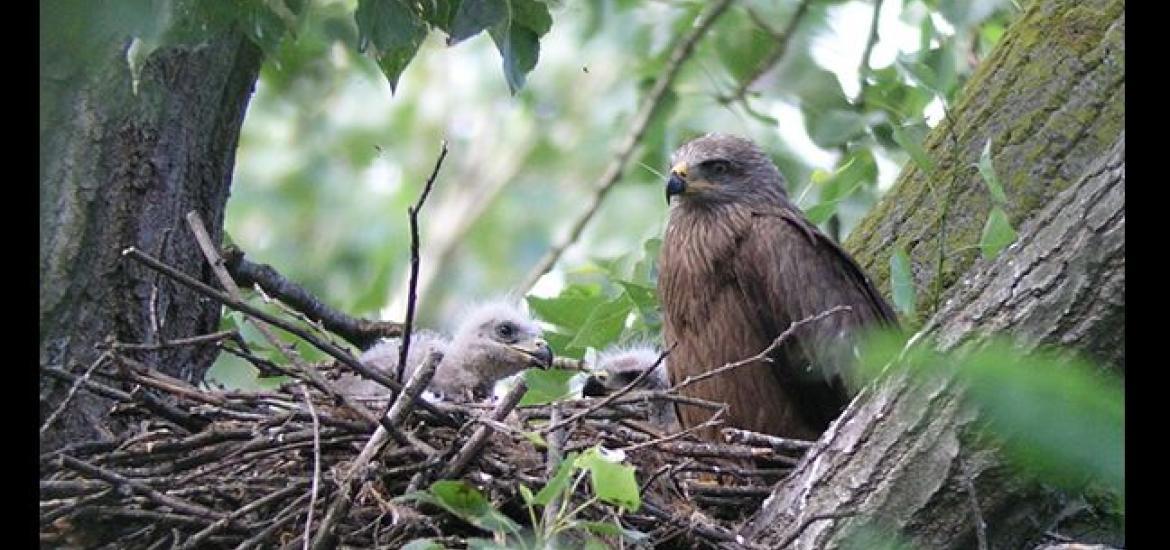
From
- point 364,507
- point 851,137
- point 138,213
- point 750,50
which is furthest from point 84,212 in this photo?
point 750,50

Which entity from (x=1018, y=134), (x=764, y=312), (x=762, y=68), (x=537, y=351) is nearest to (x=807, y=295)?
(x=764, y=312)

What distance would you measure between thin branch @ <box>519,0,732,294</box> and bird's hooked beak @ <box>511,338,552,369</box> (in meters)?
2.12

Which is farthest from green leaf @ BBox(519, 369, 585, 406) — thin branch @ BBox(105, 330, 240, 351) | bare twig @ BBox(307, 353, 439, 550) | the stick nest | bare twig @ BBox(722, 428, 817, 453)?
thin branch @ BBox(105, 330, 240, 351)

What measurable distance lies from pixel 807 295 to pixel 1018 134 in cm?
102

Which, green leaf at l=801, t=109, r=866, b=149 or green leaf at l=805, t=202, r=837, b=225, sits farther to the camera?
green leaf at l=801, t=109, r=866, b=149

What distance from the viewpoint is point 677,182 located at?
6.07m

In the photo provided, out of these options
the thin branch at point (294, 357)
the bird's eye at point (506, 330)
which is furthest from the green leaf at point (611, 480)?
the bird's eye at point (506, 330)

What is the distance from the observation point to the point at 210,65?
4.65 metres

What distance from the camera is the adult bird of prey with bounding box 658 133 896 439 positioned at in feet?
16.9

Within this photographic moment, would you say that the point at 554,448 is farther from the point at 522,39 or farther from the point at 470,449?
the point at 522,39

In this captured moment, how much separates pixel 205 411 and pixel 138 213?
0.65m

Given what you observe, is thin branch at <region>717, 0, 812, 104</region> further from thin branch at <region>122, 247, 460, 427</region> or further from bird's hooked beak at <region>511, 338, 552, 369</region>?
thin branch at <region>122, 247, 460, 427</region>

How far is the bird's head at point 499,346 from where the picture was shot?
5898 millimetres
